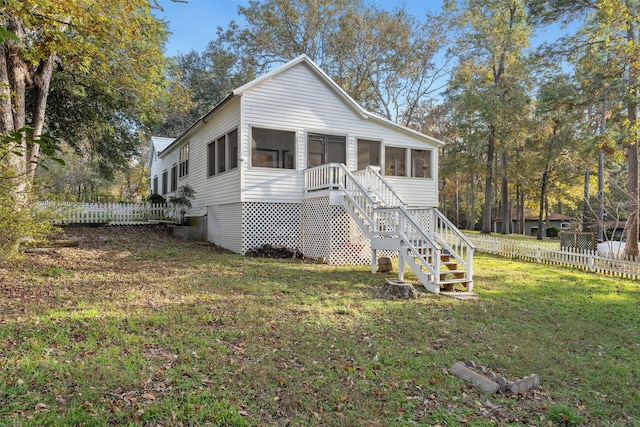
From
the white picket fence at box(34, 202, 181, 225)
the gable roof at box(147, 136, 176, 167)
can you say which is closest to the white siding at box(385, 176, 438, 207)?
the white picket fence at box(34, 202, 181, 225)

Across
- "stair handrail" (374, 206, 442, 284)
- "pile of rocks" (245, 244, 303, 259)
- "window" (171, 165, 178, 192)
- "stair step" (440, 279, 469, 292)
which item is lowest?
"stair step" (440, 279, 469, 292)

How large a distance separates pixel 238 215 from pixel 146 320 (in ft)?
23.5

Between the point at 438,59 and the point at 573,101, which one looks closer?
the point at 573,101

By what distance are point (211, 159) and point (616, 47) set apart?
13.9 m

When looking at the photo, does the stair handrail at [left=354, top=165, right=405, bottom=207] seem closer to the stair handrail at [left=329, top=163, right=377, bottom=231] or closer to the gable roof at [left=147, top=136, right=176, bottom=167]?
the stair handrail at [left=329, top=163, right=377, bottom=231]

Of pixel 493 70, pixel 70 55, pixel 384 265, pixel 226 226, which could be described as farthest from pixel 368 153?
pixel 493 70

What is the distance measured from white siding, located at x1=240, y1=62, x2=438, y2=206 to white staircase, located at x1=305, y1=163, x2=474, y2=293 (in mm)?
871

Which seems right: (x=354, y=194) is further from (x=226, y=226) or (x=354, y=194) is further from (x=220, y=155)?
(x=220, y=155)

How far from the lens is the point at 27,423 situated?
2.90 metres

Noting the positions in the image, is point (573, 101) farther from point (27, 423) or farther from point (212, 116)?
point (27, 423)

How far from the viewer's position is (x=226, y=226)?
43.7 feet

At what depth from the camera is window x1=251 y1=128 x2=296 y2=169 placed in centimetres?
1209

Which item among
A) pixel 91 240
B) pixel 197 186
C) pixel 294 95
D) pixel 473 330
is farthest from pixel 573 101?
pixel 91 240

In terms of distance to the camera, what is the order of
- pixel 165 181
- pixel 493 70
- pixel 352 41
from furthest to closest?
pixel 493 70
pixel 352 41
pixel 165 181
